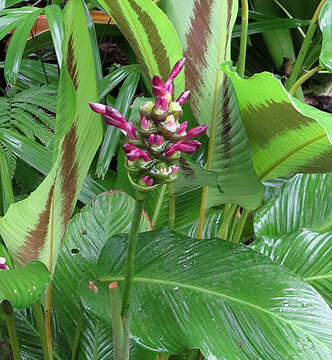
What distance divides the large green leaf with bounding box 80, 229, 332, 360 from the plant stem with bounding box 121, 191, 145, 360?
0.05m

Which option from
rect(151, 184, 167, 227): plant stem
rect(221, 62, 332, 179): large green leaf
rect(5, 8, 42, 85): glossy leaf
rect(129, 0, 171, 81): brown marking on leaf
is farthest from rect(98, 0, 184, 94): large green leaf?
rect(5, 8, 42, 85): glossy leaf

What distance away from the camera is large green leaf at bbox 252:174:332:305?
646 mm

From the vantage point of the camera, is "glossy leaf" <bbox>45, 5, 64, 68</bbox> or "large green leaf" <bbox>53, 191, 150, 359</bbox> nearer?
"large green leaf" <bbox>53, 191, 150, 359</bbox>

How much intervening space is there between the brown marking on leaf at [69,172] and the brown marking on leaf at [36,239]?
0.02m

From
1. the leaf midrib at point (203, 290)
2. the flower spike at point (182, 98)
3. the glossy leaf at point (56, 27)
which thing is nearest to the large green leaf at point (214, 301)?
the leaf midrib at point (203, 290)

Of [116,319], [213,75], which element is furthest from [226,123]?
[116,319]

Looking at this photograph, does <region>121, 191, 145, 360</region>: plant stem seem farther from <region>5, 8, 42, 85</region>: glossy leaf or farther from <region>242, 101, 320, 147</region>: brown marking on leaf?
<region>5, 8, 42, 85</region>: glossy leaf

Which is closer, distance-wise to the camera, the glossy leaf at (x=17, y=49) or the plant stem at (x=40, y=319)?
the plant stem at (x=40, y=319)

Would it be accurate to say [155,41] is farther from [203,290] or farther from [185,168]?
[203,290]

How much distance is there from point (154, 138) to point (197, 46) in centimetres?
29

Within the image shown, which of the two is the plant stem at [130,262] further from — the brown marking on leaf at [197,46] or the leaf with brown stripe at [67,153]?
the brown marking on leaf at [197,46]

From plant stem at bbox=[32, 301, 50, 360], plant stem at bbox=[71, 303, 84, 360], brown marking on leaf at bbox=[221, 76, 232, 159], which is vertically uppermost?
brown marking on leaf at bbox=[221, 76, 232, 159]

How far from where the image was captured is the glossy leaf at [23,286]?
0.43 metres

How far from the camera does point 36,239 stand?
1.66 ft
